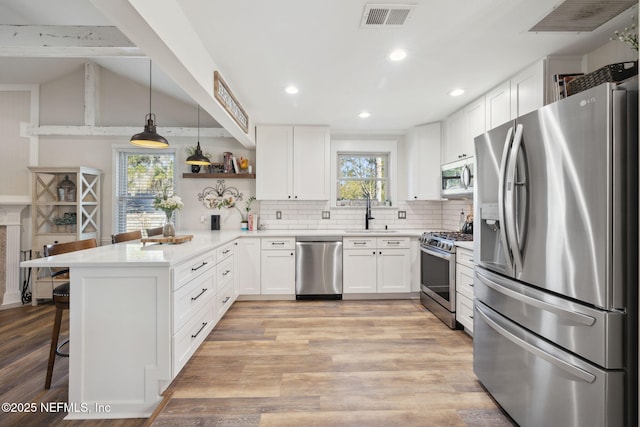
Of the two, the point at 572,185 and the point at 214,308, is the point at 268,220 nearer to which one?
the point at 214,308

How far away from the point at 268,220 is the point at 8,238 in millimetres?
3292

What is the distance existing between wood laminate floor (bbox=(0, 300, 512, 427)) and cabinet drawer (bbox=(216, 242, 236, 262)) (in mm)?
713

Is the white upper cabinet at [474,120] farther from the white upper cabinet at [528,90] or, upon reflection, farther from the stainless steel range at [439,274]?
the stainless steel range at [439,274]

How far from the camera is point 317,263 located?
385 centimetres

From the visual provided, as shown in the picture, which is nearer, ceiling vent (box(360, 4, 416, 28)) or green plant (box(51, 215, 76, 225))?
ceiling vent (box(360, 4, 416, 28))

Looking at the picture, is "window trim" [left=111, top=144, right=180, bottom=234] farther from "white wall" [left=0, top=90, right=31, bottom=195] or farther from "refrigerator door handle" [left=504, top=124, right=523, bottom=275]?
"refrigerator door handle" [left=504, top=124, right=523, bottom=275]

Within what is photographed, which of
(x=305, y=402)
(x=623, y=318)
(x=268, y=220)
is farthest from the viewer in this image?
(x=268, y=220)

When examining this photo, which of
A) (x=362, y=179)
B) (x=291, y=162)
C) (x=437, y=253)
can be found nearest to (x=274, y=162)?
(x=291, y=162)

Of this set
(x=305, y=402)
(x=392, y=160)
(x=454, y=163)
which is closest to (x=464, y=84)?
(x=454, y=163)

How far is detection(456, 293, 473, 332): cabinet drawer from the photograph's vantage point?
2.70 m

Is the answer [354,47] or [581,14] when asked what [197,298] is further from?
[581,14]

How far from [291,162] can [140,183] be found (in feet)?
7.47

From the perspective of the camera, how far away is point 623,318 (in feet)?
3.78

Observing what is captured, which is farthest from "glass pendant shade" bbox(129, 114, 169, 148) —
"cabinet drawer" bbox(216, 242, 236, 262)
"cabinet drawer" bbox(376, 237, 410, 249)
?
"cabinet drawer" bbox(376, 237, 410, 249)
